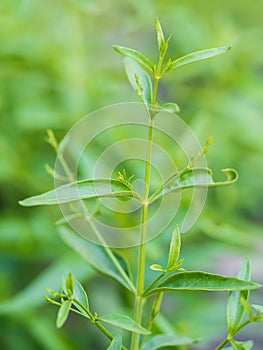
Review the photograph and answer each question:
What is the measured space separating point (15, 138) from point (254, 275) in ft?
1.48

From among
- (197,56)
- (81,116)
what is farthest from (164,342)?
(81,116)

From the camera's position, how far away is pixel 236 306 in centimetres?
33

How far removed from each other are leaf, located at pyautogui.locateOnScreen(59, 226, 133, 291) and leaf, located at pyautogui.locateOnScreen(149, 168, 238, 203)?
0.22ft

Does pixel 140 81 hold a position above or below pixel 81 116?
above

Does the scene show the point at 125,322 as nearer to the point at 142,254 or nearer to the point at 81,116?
the point at 142,254

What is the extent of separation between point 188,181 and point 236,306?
69mm

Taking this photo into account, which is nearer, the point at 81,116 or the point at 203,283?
the point at 203,283

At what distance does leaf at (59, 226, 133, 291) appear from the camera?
38 cm

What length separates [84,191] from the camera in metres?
0.30

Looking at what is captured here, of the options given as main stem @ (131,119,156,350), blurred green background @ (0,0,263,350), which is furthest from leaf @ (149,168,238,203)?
blurred green background @ (0,0,263,350)

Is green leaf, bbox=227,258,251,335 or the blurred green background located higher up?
green leaf, bbox=227,258,251,335

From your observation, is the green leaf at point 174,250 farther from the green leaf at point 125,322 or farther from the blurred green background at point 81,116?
the blurred green background at point 81,116

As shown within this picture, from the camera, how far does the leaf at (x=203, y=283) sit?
31 cm

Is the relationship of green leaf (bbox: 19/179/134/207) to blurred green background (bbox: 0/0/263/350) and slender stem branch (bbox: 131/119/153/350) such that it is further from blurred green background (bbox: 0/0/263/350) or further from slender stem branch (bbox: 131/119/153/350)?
blurred green background (bbox: 0/0/263/350)
